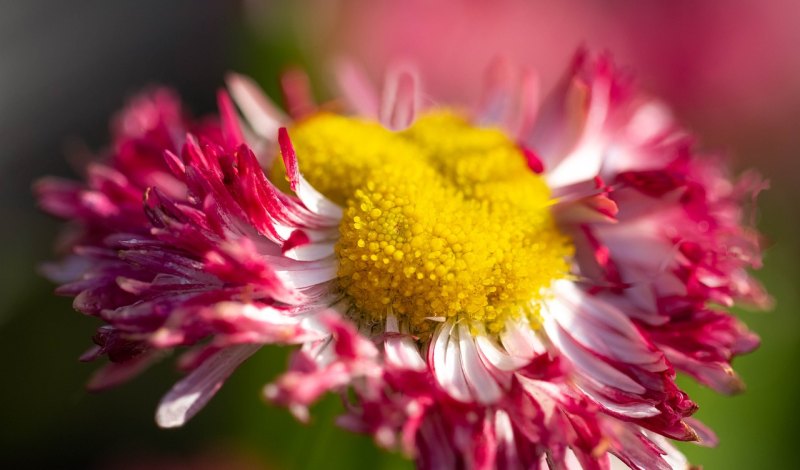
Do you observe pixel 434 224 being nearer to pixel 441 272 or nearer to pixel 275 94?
pixel 441 272

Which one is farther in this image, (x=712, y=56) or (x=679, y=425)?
(x=712, y=56)

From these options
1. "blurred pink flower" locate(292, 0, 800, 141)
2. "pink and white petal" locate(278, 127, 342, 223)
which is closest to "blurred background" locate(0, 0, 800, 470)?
"blurred pink flower" locate(292, 0, 800, 141)

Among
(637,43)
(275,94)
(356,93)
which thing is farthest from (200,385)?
(637,43)

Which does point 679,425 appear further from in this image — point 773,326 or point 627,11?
point 627,11

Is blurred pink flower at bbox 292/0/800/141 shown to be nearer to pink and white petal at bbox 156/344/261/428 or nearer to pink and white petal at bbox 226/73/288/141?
pink and white petal at bbox 226/73/288/141

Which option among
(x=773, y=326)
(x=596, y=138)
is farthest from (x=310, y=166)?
(x=773, y=326)

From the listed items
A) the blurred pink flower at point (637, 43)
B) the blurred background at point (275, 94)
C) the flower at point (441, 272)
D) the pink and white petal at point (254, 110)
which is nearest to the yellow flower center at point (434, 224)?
the flower at point (441, 272)
